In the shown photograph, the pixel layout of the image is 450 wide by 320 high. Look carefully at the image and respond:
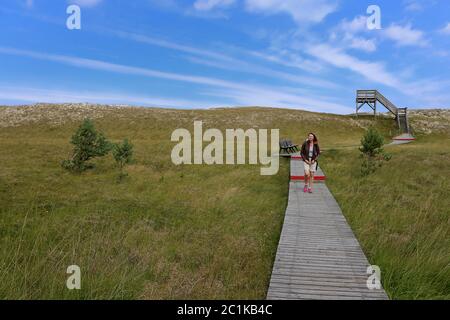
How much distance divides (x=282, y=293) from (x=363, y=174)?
13350 millimetres

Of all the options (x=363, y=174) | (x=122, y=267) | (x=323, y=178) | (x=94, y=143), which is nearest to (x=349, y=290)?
(x=122, y=267)

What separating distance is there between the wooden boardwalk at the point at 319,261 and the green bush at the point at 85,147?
15.3 m

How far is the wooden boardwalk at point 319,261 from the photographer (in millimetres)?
5293

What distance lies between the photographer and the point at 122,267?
617 cm

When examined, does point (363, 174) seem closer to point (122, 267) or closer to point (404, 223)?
point (404, 223)

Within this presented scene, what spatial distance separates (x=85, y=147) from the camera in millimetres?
21109

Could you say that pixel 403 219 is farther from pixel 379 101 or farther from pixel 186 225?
pixel 379 101

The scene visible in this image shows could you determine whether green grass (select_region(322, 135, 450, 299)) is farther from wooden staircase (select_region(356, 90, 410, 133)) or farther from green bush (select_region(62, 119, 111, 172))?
wooden staircase (select_region(356, 90, 410, 133))

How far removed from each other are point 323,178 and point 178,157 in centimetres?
1333

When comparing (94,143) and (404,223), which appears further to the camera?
(94,143)

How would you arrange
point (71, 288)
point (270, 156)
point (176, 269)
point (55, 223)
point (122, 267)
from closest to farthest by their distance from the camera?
point (71, 288) < point (122, 267) < point (176, 269) < point (55, 223) < point (270, 156)

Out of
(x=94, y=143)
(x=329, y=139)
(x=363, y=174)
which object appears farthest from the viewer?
(x=329, y=139)

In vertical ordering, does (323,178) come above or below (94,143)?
below

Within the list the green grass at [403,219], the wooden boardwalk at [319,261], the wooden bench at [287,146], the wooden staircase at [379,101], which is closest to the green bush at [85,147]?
the wooden bench at [287,146]
